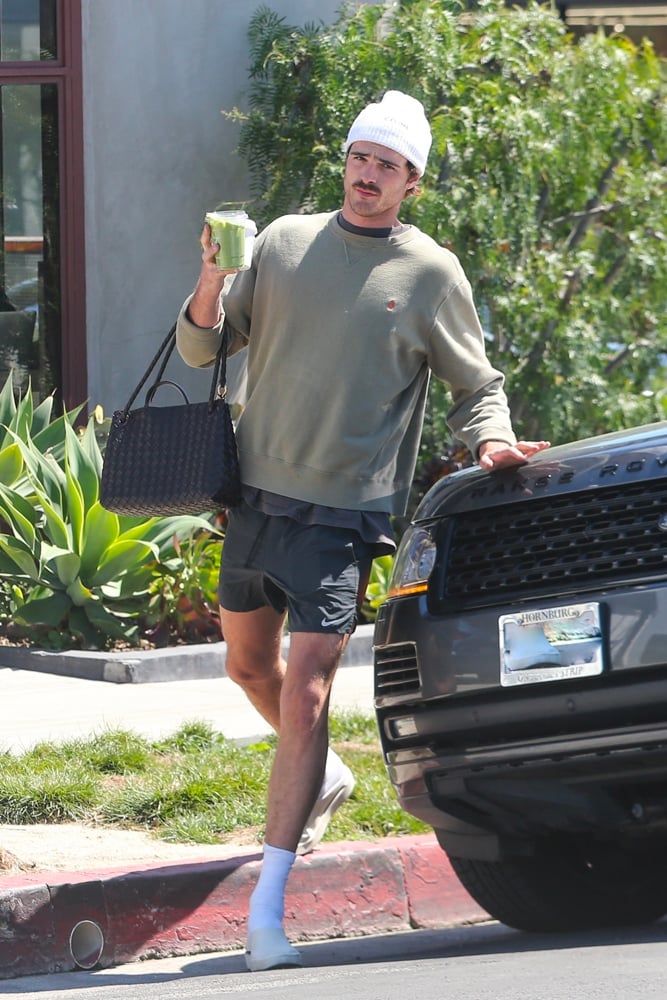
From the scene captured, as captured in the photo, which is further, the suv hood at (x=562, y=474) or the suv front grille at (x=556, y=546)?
the suv hood at (x=562, y=474)

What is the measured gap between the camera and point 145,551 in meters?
7.90

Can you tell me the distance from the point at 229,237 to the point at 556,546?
1059 millimetres

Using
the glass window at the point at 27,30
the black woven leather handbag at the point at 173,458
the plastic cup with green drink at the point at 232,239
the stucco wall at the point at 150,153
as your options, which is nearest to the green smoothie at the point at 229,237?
the plastic cup with green drink at the point at 232,239

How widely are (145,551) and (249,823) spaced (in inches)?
112

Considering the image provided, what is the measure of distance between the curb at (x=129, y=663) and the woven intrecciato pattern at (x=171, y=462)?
2926mm

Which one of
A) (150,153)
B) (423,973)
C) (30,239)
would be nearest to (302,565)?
(423,973)

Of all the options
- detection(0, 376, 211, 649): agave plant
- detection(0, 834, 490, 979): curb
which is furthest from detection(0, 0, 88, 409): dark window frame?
detection(0, 834, 490, 979): curb

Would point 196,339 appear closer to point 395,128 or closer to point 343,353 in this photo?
point 343,353

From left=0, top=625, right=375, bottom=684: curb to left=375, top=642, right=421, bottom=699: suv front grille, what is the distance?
124 inches

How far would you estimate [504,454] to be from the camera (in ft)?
13.9

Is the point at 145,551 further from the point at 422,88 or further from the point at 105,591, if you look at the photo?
the point at 422,88

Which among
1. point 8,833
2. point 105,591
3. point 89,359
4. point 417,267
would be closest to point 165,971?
point 8,833

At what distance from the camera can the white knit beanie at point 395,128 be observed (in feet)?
14.6

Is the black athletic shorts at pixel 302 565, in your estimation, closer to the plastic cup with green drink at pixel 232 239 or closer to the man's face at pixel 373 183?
the plastic cup with green drink at pixel 232 239
